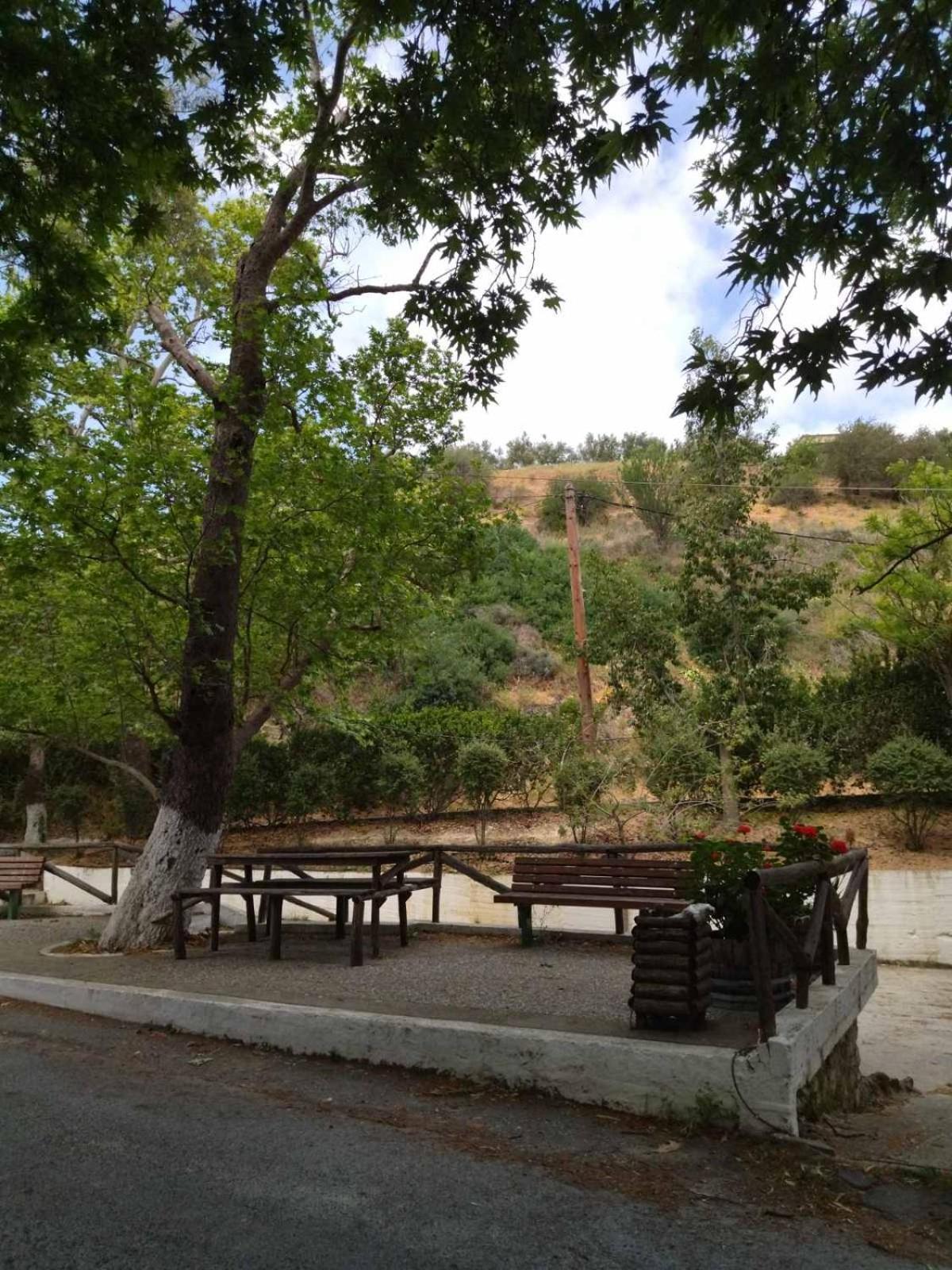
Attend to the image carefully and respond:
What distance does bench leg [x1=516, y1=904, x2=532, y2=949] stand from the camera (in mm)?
8047

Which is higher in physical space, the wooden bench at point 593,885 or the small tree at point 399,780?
the small tree at point 399,780

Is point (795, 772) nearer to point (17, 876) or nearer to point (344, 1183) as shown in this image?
point (17, 876)

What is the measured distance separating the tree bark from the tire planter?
8.66 metres

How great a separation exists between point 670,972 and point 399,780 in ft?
36.4

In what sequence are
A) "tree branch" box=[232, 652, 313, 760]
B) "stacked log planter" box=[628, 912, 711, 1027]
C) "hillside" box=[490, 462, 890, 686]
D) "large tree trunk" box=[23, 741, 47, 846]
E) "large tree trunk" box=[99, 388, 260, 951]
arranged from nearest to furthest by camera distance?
"stacked log planter" box=[628, 912, 711, 1027], "large tree trunk" box=[99, 388, 260, 951], "tree branch" box=[232, 652, 313, 760], "large tree trunk" box=[23, 741, 47, 846], "hillside" box=[490, 462, 890, 686]

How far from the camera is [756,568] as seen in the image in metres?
15.8

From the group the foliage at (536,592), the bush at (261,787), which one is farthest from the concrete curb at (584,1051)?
the foliage at (536,592)

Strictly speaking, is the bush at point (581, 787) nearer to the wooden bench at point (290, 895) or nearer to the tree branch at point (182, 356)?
the wooden bench at point (290, 895)

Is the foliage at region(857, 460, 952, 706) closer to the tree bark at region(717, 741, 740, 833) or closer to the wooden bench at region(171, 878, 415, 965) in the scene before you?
the tree bark at region(717, 741, 740, 833)

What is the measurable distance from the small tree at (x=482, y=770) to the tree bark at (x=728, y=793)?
10.7 ft

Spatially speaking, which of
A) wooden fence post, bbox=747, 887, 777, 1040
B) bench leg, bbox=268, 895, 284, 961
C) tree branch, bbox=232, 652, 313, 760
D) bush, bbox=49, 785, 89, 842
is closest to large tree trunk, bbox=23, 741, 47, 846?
bush, bbox=49, 785, 89, 842

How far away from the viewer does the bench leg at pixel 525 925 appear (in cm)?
805

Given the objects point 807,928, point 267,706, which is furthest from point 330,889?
point 807,928

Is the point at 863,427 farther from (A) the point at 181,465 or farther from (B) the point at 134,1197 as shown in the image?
(B) the point at 134,1197
